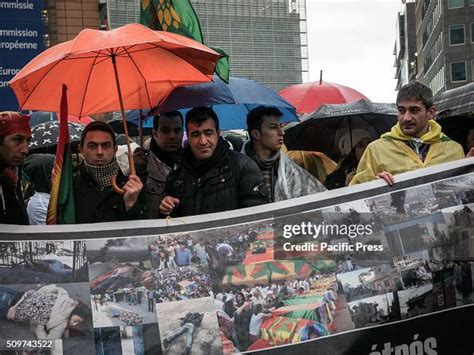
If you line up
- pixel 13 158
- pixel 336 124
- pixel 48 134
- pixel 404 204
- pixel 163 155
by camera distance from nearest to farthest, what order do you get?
pixel 404 204, pixel 13 158, pixel 163 155, pixel 48 134, pixel 336 124

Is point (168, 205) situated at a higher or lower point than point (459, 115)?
lower

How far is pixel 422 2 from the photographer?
326ft

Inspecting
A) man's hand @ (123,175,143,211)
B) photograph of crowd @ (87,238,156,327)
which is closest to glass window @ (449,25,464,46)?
man's hand @ (123,175,143,211)

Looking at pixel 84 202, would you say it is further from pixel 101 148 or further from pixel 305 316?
pixel 305 316

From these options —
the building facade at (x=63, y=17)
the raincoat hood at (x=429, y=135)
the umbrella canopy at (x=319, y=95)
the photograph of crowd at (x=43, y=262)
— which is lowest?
the photograph of crowd at (x=43, y=262)

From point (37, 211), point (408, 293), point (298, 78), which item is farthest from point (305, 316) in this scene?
point (298, 78)

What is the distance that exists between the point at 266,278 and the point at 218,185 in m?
0.72

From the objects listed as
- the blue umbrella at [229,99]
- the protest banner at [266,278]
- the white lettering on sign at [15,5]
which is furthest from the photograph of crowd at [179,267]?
the white lettering on sign at [15,5]

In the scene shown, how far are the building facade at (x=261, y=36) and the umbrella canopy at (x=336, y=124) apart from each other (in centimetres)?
8513

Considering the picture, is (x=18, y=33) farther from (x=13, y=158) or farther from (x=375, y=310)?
(x=375, y=310)

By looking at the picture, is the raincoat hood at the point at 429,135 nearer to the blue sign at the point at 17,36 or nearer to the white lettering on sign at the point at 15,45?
the blue sign at the point at 17,36

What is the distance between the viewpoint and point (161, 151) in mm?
5684

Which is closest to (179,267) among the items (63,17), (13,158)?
(13,158)

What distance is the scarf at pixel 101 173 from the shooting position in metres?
4.78
